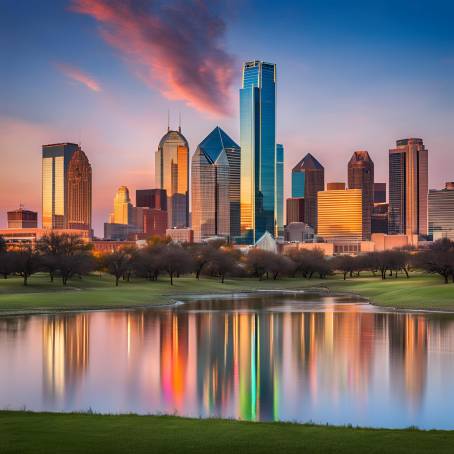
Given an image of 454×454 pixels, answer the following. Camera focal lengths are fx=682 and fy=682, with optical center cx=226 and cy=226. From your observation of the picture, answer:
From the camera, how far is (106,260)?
132250 mm

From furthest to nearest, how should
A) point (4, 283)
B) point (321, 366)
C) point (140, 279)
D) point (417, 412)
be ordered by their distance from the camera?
point (140, 279) → point (4, 283) → point (321, 366) → point (417, 412)

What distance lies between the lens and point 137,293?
9144 cm

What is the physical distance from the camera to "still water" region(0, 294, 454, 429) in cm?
2692

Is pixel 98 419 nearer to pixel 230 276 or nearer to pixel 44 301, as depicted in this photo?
pixel 44 301

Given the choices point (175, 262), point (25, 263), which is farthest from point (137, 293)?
point (175, 262)

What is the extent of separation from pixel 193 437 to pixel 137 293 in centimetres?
7407

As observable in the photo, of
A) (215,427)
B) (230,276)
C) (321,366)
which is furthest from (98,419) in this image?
(230,276)

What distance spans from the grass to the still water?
5.12 m

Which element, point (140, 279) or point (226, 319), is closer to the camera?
point (226, 319)

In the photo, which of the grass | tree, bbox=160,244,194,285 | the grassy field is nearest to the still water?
the grass

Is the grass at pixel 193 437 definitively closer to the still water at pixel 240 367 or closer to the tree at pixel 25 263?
the still water at pixel 240 367

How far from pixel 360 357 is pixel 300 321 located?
2249 cm

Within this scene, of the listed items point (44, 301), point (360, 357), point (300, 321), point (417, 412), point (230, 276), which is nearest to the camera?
point (417, 412)

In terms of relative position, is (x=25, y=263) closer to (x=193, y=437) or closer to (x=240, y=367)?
(x=240, y=367)
